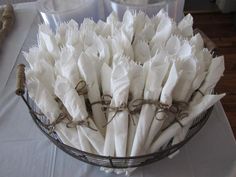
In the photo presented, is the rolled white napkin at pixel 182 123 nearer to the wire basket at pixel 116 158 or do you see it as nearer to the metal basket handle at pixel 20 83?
the wire basket at pixel 116 158

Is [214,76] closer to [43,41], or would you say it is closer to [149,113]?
[149,113]

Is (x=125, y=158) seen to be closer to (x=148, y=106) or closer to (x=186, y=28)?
(x=148, y=106)

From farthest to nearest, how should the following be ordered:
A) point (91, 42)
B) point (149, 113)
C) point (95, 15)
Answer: point (95, 15) → point (91, 42) → point (149, 113)

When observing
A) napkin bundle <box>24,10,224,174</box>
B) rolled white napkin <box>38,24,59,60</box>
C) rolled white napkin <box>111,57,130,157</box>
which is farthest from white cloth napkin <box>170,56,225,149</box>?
rolled white napkin <box>38,24,59,60</box>

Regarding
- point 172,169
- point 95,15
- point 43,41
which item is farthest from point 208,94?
point 95,15

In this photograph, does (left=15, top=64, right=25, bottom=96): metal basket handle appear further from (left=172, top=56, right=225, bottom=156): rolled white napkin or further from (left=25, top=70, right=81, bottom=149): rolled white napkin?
(left=172, top=56, right=225, bottom=156): rolled white napkin

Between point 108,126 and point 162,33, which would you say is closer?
point 108,126

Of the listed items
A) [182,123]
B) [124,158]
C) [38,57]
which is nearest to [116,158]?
[124,158]
